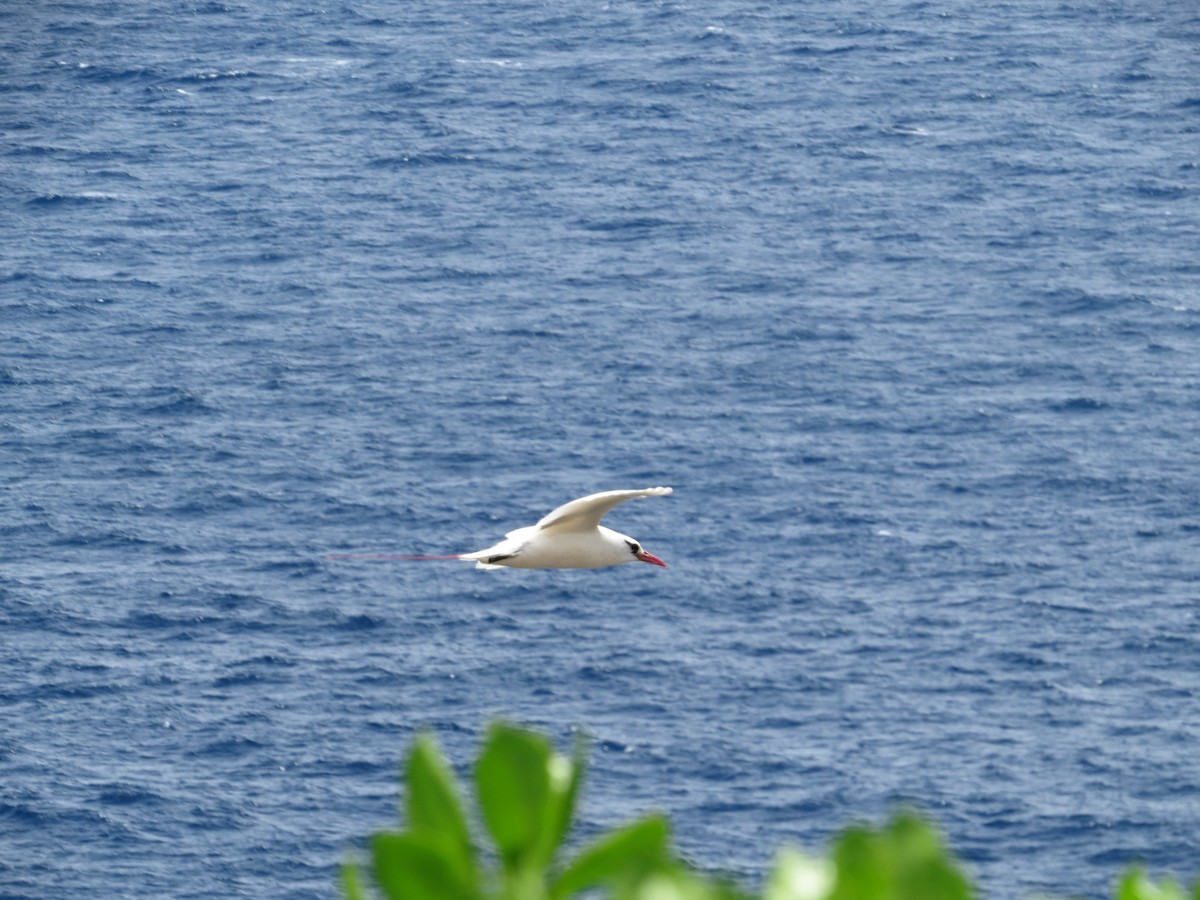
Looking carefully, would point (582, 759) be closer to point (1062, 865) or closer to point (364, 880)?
point (364, 880)

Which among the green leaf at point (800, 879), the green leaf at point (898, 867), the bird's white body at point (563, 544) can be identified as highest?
the green leaf at point (898, 867)

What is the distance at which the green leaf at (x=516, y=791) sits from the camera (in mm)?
5535

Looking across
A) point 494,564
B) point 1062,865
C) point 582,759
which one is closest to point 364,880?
point 582,759

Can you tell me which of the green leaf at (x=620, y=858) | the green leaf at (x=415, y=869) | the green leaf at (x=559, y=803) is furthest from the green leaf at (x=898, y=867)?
the green leaf at (x=415, y=869)

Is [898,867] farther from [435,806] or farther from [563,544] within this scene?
[563,544]

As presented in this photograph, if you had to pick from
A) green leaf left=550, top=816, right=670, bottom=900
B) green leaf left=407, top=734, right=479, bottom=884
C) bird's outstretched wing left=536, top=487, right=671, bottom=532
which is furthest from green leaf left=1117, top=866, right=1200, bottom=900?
bird's outstretched wing left=536, top=487, right=671, bottom=532

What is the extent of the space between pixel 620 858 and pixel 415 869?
527mm

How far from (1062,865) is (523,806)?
656 ft

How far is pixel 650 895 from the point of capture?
518 centimetres

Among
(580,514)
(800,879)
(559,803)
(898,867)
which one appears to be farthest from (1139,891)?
(580,514)

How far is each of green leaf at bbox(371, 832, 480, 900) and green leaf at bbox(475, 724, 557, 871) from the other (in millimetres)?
240

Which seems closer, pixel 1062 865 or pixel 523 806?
pixel 523 806

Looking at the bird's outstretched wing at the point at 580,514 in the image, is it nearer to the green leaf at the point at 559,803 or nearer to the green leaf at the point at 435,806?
the green leaf at the point at 559,803

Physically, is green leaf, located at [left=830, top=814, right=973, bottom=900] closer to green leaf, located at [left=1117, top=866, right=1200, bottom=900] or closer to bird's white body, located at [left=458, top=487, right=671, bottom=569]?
green leaf, located at [left=1117, top=866, right=1200, bottom=900]
